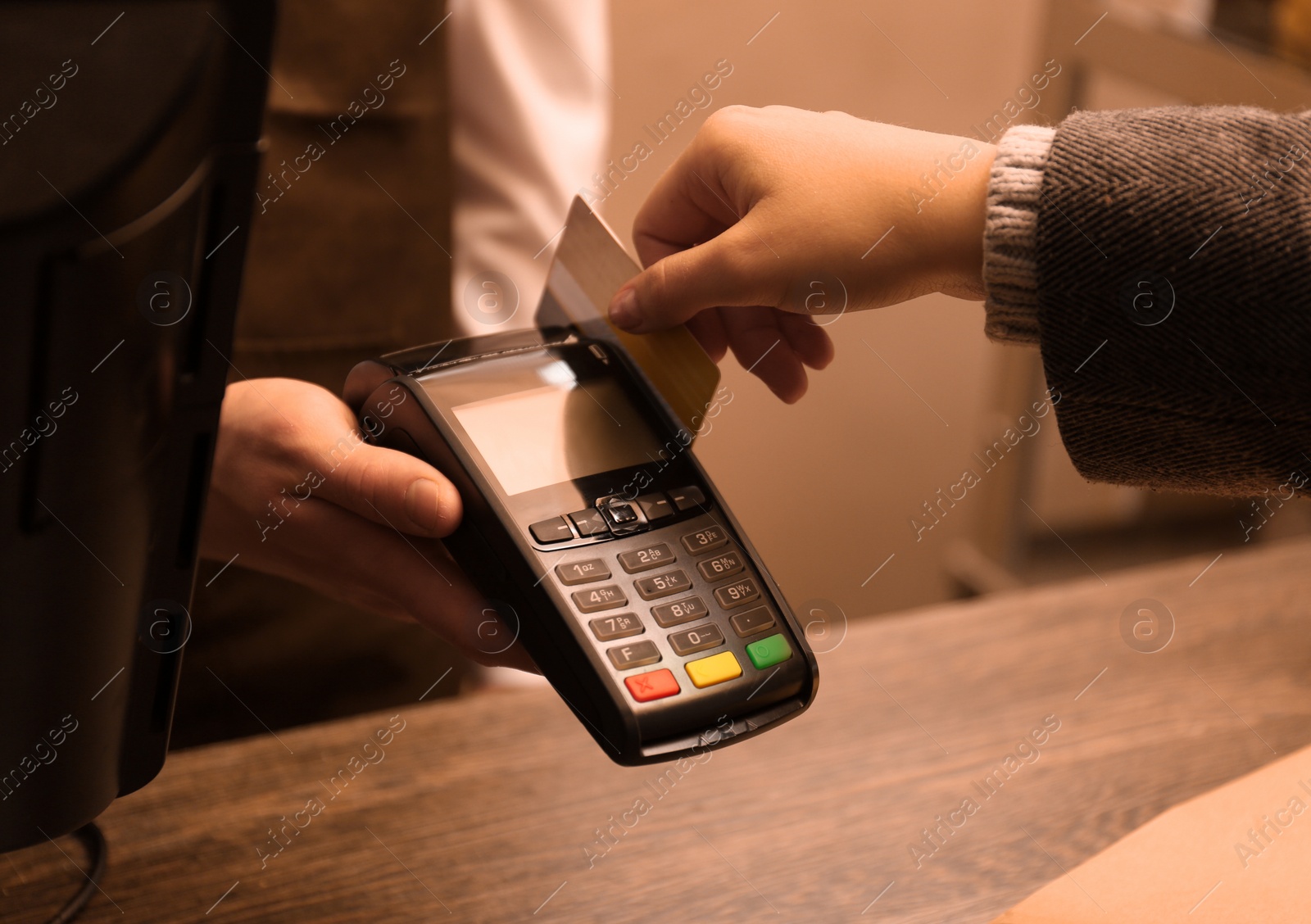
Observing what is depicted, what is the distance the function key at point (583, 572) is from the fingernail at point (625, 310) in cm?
11

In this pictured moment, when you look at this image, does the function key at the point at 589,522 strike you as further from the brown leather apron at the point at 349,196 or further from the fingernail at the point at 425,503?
the brown leather apron at the point at 349,196

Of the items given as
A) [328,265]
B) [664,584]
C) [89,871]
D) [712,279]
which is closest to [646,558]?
[664,584]

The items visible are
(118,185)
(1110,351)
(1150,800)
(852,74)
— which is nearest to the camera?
(118,185)

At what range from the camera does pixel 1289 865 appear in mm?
449

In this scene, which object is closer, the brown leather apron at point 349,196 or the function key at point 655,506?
the function key at point 655,506

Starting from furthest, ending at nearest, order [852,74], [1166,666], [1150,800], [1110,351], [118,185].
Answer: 1. [852,74]
2. [1166,666]
3. [1150,800]
4. [1110,351]
5. [118,185]

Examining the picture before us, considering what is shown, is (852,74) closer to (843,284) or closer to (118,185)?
(843,284)

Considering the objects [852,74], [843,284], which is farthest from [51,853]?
[852,74]

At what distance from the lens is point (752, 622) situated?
0.42m

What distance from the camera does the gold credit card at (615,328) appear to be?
18.0 inches

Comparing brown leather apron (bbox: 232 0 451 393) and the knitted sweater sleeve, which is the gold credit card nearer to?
the knitted sweater sleeve

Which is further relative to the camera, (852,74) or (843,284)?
(852,74)

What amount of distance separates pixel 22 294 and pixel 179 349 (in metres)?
0.05

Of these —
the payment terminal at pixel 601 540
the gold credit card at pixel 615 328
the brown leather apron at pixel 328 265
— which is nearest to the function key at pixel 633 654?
the payment terminal at pixel 601 540
